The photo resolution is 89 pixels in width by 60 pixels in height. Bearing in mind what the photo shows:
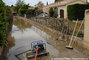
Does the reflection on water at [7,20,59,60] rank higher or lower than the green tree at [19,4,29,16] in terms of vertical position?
lower

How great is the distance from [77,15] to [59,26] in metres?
6.93

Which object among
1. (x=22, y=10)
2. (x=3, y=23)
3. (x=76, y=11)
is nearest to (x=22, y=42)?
(x=3, y=23)

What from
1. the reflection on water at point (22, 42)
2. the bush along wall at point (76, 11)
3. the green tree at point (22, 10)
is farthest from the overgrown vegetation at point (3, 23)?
the green tree at point (22, 10)

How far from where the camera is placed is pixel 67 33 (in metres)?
9.48

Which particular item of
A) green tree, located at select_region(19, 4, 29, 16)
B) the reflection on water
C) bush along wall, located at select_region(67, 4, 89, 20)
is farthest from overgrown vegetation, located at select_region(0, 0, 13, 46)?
green tree, located at select_region(19, 4, 29, 16)

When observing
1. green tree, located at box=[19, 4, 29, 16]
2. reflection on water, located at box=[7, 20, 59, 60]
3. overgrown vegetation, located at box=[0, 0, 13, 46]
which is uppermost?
green tree, located at box=[19, 4, 29, 16]

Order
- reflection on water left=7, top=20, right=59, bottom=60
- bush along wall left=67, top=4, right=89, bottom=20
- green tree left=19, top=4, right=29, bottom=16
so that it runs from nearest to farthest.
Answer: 1. reflection on water left=7, top=20, right=59, bottom=60
2. bush along wall left=67, top=4, right=89, bottom=20
3. green tree left=19, top=4, right=29, bottom=16

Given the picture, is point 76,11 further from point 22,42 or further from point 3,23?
point 3,23

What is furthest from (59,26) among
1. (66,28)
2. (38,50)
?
(38,50)

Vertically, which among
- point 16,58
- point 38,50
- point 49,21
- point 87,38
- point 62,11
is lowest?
point 16,58

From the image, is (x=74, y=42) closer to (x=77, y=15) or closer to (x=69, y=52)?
(x=69, y=52)

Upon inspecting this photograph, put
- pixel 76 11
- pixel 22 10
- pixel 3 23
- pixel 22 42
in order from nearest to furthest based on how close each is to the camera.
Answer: pixel 3 23 → pixel 22 42 → pixel 76 11 → pixel 22 10

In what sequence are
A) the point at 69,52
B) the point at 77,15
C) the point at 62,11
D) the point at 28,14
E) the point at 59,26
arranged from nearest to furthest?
the point at 69,52 < the point at 59,26 < the point at 77,15 < the point at 62,11 < the point at 28,14

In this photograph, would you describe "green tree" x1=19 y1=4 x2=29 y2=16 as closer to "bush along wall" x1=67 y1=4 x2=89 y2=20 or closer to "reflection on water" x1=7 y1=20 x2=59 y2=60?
"bush along wall" x1=67 y1=4 x2=89 y2=20
